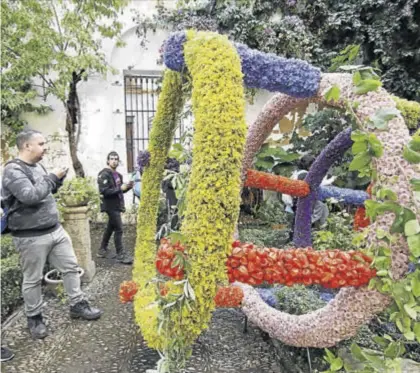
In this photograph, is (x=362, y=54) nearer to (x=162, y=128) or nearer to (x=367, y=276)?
(x=162, y=128)

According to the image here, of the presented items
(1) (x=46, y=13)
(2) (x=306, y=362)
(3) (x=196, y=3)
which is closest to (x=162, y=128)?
(2) (x=306, y=362)

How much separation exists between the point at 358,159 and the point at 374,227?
1.51 ft

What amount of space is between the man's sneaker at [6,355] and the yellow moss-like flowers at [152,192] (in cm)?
112

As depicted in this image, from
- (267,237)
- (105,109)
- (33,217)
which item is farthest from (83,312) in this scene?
(105,109)

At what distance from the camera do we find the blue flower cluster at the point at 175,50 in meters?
2.18

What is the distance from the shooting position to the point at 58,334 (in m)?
3.88

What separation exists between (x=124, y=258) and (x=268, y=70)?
4589mm

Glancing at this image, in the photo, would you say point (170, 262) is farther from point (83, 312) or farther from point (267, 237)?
point (267, 237)

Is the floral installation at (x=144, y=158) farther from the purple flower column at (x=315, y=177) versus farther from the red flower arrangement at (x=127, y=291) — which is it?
the purple flower column at (x=315, y=177)

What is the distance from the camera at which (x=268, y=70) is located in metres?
2.27

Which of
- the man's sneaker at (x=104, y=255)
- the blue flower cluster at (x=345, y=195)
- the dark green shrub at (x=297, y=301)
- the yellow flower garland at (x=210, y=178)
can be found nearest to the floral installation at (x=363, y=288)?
the yellow flower garland at (x=210, y=178)

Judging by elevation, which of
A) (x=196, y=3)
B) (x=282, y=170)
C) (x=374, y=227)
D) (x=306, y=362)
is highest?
(x=196, y=3)

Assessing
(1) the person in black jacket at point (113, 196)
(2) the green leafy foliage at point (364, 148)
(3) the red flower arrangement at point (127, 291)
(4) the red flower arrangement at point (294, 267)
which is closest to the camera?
(2) the green leafy foliage at point (364, 148)

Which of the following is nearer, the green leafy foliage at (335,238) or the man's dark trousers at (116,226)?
the green leafy foliage at (335,238)
